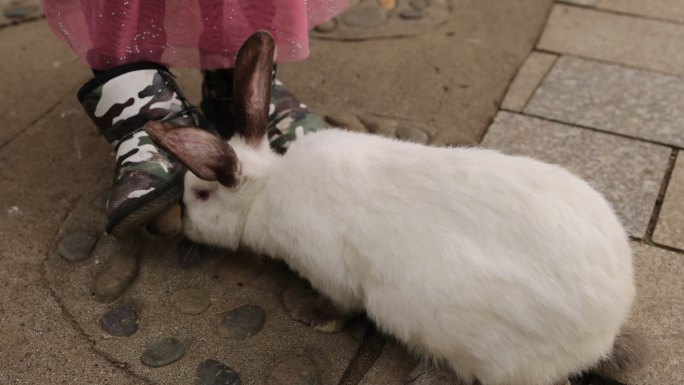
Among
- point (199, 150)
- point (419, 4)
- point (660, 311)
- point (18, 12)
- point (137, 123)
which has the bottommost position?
point (660, 311)

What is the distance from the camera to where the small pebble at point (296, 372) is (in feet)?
6.39

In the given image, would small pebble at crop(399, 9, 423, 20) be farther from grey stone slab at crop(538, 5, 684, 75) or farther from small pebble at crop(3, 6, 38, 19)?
small pebble at crop(3, 6, 38, 19)

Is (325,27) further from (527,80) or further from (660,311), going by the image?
(660,311)

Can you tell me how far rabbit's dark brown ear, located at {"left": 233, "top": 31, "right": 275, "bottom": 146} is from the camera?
209 cm

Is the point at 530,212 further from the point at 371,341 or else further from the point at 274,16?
the point at 274,16

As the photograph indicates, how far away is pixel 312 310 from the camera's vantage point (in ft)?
7.06

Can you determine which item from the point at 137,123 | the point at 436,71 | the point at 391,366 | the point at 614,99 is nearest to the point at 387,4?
the point at 436,71

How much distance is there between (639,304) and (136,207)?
5.08ft

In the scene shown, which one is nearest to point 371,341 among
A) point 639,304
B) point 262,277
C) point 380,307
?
point 380,307

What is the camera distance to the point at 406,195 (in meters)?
1.84

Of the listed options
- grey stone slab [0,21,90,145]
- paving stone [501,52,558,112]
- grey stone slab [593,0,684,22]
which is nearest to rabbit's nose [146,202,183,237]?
grey stone slab [0,21,90,145]

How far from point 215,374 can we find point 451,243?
0.76m

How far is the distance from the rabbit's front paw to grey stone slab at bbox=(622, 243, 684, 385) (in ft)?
2.67

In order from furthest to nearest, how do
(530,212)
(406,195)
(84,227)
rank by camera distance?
(84,227)
(406,195)
(530,212)
